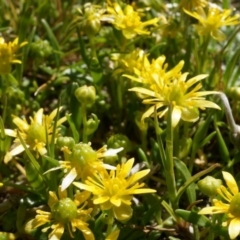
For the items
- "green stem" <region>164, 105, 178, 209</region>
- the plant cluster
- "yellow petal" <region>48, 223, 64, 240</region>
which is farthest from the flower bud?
"yellow petal" <region>48, 223, 64, 240</region>

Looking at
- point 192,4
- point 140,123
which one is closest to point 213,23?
point 192,4

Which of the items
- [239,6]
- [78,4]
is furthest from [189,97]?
[239,6]

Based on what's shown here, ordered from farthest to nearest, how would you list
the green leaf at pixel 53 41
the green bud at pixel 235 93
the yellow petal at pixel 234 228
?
the green leaf at pixel 53 41 < the green bud at pixel 235 93 < the yellow petal at pixel 234 228

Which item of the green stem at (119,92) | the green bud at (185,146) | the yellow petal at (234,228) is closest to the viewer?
the yellow petal at (234,228)

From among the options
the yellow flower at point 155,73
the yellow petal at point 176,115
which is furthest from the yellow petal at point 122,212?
the yellow flower at point 155,73

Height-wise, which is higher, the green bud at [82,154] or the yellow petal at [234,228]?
the green bud at [82,154]

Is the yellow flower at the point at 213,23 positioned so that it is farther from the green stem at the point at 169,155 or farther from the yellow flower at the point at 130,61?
the green stem at the point at 169,155

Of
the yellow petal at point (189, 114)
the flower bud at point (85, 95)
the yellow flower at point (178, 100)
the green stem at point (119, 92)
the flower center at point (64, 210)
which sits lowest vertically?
the green stem at point (119, 92)

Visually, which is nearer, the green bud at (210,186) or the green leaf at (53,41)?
the green bud at (210,186)
